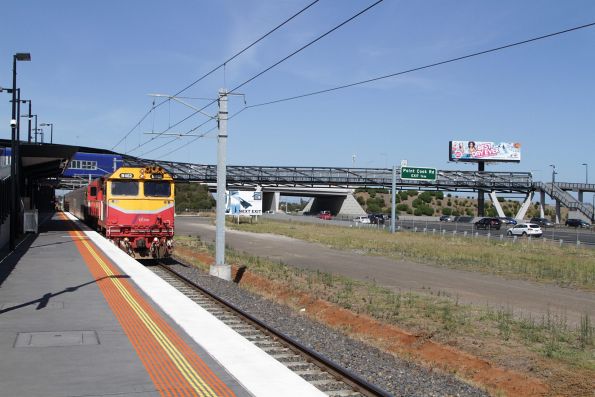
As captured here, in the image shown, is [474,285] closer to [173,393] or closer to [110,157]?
[173,393]

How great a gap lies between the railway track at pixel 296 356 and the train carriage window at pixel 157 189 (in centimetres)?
900

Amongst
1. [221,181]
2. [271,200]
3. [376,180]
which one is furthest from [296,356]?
[271,200]

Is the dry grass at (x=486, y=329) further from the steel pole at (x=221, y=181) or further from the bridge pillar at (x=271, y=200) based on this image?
the bridge pillar at (x=271, y=200)

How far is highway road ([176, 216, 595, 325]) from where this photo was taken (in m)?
18.3

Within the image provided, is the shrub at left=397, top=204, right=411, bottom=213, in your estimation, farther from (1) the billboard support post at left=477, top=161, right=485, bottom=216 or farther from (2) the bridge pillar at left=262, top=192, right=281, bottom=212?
(1) the billboard support post at left=477, top=161, right=485, bottom=216

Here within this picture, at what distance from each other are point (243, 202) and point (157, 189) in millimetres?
47703

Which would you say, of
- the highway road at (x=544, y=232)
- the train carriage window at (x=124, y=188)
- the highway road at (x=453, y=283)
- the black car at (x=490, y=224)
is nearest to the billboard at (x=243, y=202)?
the highway road at (x=544, y=232)

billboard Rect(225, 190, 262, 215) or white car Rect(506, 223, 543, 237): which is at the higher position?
billboard Rect(225, 190, 262, 215)

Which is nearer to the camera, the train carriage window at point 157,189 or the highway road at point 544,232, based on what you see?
the train carriage window at point 157,189

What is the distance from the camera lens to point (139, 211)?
23.1 metres

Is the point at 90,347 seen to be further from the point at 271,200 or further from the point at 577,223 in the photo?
the point at 271,200

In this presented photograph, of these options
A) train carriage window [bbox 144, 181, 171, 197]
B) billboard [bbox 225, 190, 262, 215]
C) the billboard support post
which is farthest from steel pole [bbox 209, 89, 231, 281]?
the billboard support post

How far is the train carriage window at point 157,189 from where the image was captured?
2342 cm

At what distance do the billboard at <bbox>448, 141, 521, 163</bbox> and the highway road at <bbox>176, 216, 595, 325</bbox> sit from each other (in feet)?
208
